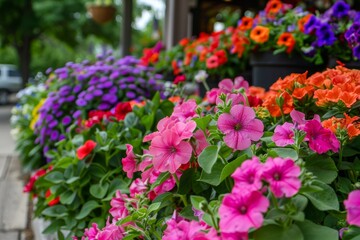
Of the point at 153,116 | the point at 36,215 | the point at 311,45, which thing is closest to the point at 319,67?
the point at 311,45

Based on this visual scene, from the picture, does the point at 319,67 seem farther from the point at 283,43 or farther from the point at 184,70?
the point at 184,70

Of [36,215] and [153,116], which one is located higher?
[153,116]

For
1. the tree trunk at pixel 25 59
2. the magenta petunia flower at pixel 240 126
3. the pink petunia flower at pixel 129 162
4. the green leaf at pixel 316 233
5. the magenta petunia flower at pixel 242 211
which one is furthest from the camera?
the tree trunk at pixel 25 59

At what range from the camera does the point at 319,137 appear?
4.40ft

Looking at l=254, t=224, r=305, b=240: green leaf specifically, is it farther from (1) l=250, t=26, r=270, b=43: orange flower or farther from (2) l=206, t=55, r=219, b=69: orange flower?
(2) l=206, t=55, r=219, b=69: orange flower

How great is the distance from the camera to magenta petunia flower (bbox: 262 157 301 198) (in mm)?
1014

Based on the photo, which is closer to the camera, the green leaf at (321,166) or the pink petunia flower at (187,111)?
the green leaf at (321,166)

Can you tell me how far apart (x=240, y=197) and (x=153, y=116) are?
4.87 feet

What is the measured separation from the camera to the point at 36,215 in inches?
104

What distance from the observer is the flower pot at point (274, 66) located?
316 centimetres

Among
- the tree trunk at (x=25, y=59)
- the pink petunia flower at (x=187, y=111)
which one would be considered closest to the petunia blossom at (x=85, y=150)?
the pink petunia flower at (x=187, y=111)

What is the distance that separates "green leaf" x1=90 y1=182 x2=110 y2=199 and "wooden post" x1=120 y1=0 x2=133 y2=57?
5271 mm

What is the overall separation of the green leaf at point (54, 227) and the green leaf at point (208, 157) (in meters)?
1.25

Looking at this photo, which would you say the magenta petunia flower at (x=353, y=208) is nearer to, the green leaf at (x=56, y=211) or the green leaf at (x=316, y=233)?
the green leaf at (x=316, y=233)
